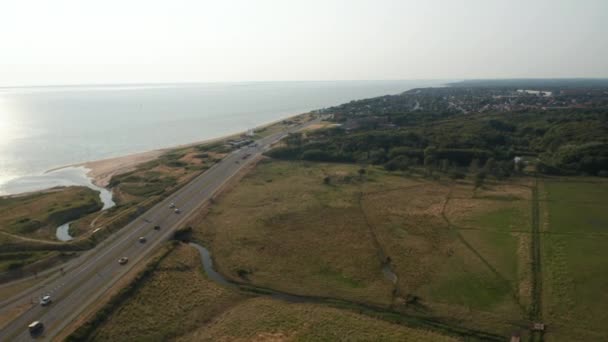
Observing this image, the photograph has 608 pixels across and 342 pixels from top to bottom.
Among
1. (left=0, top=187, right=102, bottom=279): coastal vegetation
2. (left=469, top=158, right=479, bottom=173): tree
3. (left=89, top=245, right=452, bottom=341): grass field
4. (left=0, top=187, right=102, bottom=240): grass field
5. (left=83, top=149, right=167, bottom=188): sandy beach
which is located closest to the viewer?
(left=89, top=245, right=452, bottom=341): grass field

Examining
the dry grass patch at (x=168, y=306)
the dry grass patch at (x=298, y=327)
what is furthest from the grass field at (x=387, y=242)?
the dry grass patch at (x=168, y=306)

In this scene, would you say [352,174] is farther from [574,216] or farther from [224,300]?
[224,300]

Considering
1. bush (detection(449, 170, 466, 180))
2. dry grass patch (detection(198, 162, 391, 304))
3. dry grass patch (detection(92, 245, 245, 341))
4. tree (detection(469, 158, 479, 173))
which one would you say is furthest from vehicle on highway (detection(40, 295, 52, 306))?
tree (detection(469, 158, 479, 173))

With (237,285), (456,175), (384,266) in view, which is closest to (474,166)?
(456,175)

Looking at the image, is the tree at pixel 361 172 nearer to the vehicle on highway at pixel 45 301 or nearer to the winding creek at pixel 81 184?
the winding creek at pixel 81 184

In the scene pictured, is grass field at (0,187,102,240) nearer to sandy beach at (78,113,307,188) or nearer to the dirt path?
sandy beach at (78,113,307,188)

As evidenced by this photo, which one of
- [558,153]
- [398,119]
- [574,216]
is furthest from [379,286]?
[398,119]

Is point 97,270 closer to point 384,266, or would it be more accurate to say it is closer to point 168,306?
point 168,306
